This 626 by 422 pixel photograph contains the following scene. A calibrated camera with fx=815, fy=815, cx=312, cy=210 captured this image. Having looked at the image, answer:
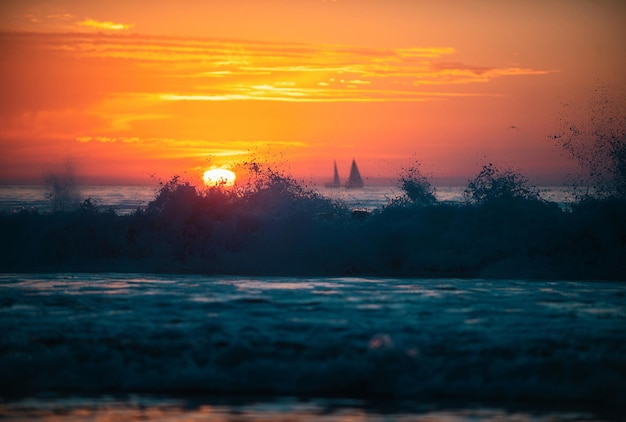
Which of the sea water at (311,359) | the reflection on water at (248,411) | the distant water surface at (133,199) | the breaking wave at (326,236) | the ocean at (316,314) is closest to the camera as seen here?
the reflection on water at (248,411)

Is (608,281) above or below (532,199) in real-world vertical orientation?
below

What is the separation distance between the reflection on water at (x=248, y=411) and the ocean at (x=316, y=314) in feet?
0.09

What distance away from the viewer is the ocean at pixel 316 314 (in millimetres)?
7434

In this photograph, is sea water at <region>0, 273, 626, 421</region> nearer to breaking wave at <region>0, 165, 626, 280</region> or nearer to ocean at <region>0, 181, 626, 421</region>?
ocean at <region>0, 181, 626, 421</region>

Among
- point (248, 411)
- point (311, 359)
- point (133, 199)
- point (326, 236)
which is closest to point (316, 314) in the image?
point (311, 359)

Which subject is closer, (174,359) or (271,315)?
(174,359)

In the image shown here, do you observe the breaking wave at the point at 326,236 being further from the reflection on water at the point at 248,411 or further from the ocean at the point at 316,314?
the reflection on water at the point at 248,411

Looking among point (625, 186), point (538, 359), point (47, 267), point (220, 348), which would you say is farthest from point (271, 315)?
point (625, 186)

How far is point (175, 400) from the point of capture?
7.36 metres

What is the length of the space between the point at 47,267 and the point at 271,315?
8929 millimetres

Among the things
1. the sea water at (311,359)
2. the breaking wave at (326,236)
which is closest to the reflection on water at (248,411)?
the sea water at (311,359)

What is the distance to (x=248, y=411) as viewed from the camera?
701 centimetres

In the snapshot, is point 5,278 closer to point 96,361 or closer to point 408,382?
point 96,361

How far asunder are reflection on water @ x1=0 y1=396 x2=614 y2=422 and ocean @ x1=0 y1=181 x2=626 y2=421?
0.03 m
